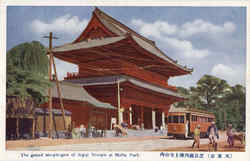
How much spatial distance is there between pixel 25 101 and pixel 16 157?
2009mm

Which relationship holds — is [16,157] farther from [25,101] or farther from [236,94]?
[236,94]

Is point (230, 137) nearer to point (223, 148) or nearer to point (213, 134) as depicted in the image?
point (223, 148)

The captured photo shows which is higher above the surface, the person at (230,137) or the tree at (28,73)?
the tree at (28,73)

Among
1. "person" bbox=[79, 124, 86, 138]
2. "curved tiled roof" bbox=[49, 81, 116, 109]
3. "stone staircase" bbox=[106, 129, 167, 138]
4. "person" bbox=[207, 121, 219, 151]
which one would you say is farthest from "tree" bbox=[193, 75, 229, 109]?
"person" bbox=[79, 124, 86, 138]

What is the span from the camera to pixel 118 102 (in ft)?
53.2

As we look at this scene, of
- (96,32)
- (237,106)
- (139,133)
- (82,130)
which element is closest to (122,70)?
(96,32)

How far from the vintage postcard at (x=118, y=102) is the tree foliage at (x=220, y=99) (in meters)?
0.04

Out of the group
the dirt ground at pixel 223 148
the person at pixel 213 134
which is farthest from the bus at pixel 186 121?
the dirt ground at pixel 223 148

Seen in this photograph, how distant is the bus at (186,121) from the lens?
1473cm

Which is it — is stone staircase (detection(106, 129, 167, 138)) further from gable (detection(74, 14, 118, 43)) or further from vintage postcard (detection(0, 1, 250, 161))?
gable (detection(74, 14, 118, 43))

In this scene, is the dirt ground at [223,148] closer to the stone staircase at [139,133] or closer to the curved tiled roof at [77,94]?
the stone staircase at [139,133]

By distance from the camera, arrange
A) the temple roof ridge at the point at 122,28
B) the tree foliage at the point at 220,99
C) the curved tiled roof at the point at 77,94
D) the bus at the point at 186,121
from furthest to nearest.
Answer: the curved tiled roof at the point at 77,94 < the temple roof ridge at the point at 122,28 < the bus at the point at 186,121 < the tree foliage at the point at 220,99

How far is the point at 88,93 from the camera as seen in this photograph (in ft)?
58.5

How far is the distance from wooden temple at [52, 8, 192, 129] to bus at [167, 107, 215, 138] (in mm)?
1249
